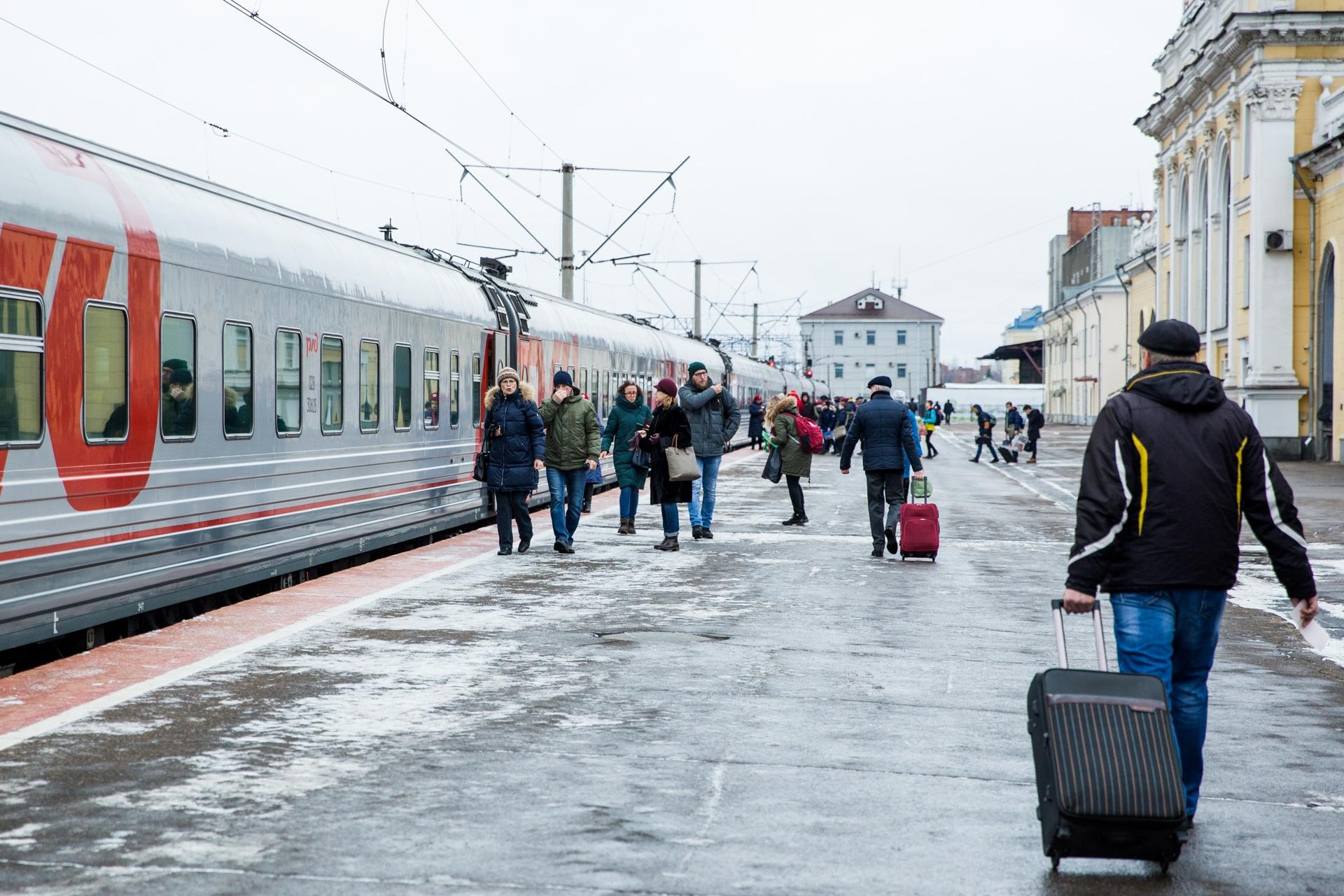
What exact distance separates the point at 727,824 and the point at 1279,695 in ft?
13.2

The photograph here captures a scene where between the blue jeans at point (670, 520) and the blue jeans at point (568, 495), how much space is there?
811mm

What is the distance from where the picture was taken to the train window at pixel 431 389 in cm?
1639

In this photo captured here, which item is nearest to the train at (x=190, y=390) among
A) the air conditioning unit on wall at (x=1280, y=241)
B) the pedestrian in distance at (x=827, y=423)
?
the air conditioning unit on wall at (x=1280, y=241)

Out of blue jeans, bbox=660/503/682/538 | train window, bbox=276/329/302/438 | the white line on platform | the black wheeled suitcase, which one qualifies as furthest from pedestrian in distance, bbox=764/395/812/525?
the black wheeled suitcase

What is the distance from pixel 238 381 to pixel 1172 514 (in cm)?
781

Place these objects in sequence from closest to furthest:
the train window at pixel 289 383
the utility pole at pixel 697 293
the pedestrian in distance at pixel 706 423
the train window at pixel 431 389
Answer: the train window at pixel 289 383 < the train window at pixel 431 389 < the pedestrian in distance at pixel 706 423 < the utility pole at pixel 697 293

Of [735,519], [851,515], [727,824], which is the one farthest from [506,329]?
[727,824]

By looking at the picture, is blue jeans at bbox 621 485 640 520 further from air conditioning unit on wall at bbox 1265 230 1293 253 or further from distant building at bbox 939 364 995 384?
distant building at bbox 939 364 995 384

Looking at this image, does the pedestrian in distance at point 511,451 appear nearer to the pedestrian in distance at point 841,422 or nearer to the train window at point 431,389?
the train window at point 431,389

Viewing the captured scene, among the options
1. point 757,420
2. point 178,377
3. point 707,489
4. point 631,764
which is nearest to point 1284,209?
point 757,420

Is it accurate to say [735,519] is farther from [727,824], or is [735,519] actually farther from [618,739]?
[727,824]

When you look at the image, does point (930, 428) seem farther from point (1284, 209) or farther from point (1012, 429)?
point (1284, 209)

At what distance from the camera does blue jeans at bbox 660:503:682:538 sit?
15367 millimetres

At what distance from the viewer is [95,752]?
633cm
